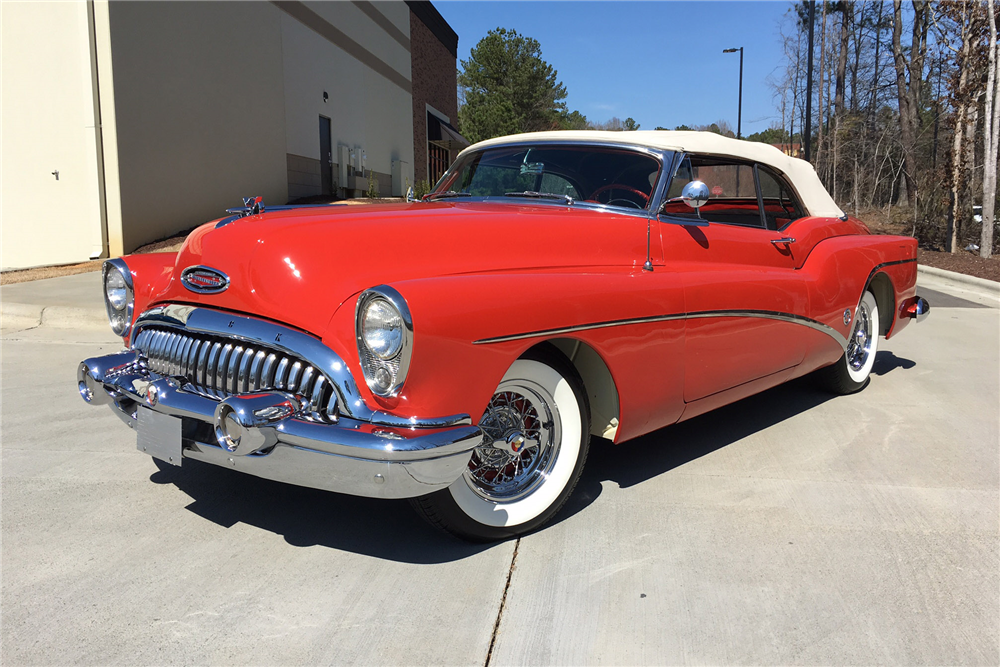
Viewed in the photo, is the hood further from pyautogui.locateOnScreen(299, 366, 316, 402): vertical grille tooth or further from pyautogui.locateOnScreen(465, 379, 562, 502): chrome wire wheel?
pyautogui.locateOnScreen(465, 379, 562, 502): chrome wire wheel

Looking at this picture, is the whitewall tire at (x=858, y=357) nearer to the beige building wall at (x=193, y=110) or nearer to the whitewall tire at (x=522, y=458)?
the whitewall tire at (x=522, y=458)

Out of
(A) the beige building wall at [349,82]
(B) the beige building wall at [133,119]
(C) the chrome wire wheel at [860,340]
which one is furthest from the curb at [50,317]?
(A) the beige building wall at [349,82]

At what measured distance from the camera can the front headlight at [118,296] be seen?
322 cm

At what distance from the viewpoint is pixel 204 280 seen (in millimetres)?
2629

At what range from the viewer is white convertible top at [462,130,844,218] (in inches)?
137

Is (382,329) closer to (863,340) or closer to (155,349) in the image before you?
(155,349)

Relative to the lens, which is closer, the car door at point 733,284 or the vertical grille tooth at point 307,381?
the vertical grille tooth at point 307,381

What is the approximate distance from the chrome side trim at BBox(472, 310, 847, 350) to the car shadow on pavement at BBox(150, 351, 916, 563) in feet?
2.09

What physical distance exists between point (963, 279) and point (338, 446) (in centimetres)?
1132

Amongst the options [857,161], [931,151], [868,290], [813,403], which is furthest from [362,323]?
[931,151]

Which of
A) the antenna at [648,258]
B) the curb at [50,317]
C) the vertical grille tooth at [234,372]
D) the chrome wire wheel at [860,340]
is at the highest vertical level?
the antenna at [648,258]

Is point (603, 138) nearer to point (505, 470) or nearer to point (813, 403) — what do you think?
point (505, 470)

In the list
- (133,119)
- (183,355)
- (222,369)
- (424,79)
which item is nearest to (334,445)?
(222,369)

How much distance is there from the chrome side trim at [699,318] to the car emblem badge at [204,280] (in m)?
0.96
